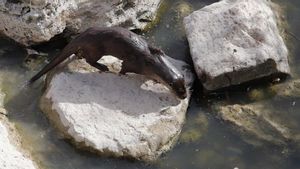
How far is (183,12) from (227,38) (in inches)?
34.5

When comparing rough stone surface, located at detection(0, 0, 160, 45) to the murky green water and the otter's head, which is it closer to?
the murky green water

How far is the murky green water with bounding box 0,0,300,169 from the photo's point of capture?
488 centimetres

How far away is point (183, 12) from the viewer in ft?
20.2

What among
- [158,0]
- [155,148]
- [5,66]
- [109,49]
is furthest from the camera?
[158,0]

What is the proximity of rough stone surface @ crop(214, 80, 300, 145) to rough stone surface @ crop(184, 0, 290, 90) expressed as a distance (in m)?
0.23

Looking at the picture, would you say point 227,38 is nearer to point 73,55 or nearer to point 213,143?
point 213,143

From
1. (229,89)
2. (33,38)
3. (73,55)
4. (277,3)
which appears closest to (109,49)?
(73,55)

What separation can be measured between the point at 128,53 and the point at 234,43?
1016mm

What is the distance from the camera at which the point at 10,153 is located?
470 cm

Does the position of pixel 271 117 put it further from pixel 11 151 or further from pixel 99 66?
pixel 11 151

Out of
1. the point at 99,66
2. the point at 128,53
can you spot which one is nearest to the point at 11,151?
the point at 99,66

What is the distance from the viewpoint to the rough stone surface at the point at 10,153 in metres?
4.59

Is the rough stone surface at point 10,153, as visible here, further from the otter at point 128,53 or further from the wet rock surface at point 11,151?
the otter at point 128,53

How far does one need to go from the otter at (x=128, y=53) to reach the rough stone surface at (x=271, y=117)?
1.67ft
